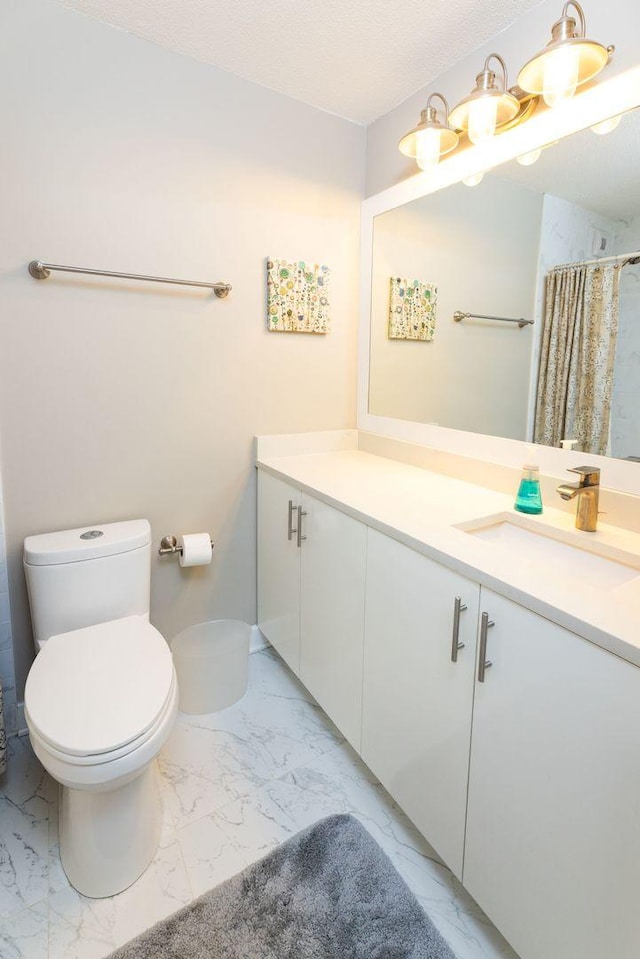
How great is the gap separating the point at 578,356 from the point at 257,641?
66.5 inches

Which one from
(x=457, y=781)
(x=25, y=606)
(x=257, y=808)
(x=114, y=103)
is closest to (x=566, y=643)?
(x=457, y=781)

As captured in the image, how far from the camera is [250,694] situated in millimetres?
1939

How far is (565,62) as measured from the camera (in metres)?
1.20

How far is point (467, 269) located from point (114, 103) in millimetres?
1277

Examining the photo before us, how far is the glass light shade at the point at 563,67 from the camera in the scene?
1.17 m

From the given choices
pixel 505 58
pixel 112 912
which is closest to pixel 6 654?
pixel 112 912

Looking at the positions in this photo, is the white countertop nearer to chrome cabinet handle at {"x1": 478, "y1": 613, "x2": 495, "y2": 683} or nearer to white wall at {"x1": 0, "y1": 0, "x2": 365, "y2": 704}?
chrome cabinet handle at {"x1": 478, "y1": 613, "x2": 495, "y2": 683}

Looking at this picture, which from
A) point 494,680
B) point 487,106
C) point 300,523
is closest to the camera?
point 494,680

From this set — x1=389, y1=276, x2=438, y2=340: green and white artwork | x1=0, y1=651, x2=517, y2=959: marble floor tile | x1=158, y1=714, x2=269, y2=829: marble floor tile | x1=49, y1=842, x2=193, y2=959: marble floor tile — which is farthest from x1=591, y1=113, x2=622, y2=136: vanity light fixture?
x1=49, y1=842, x2=193, y2=959: marble floor tile

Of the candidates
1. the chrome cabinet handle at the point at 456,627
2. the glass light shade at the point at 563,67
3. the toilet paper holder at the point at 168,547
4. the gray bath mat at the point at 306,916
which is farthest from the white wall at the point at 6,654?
the glass light shade at the point at 563,67

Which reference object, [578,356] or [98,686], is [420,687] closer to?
[98,686]

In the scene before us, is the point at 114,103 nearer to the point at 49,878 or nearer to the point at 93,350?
the point at 93,350

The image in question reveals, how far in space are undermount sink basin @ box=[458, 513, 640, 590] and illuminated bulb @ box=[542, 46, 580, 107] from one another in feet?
3.58

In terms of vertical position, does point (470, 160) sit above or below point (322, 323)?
above
